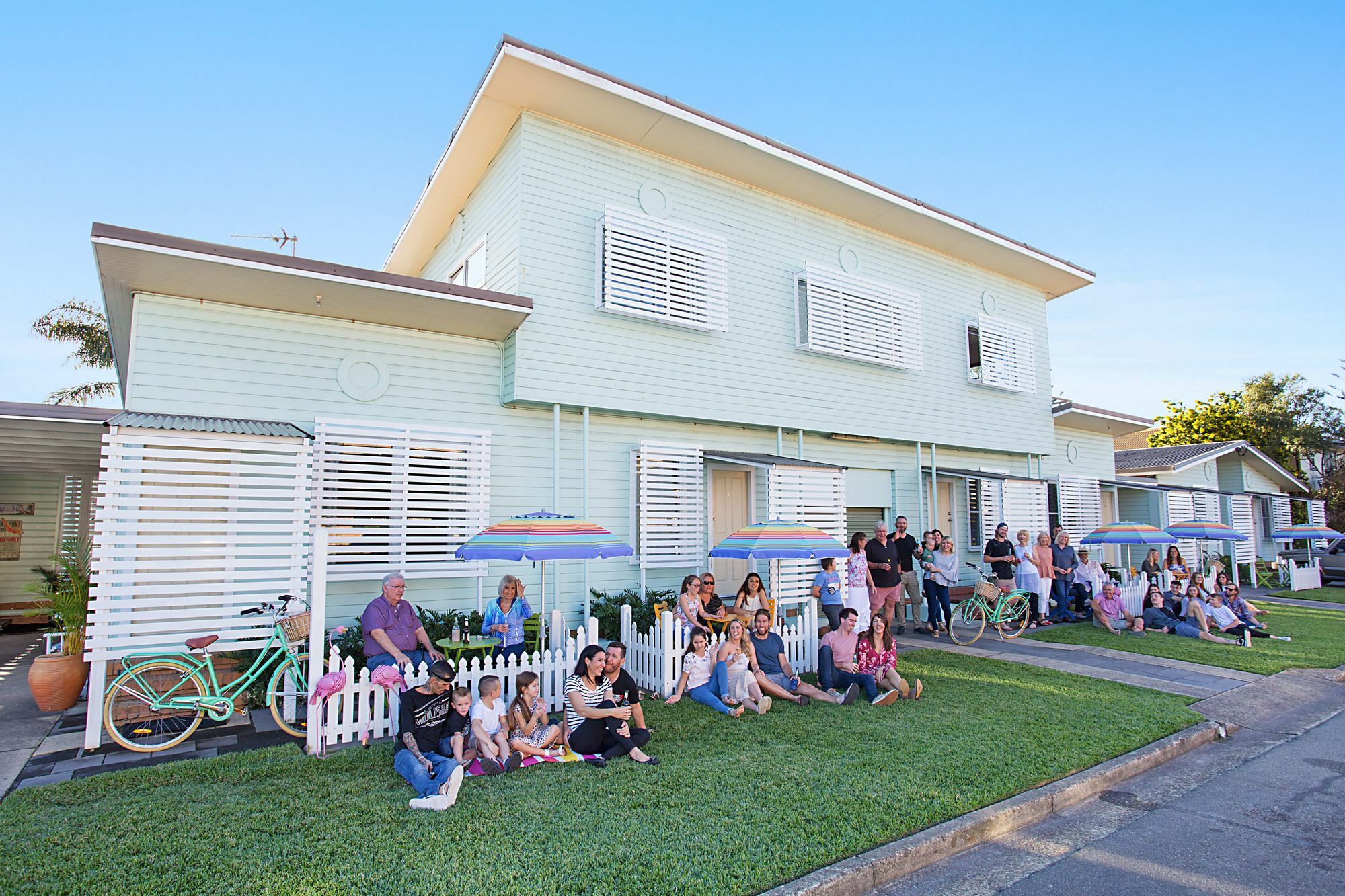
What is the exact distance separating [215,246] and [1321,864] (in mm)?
10473

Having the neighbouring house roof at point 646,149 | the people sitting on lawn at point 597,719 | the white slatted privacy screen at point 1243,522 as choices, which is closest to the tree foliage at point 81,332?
the neighbouring house roof at point 646,149

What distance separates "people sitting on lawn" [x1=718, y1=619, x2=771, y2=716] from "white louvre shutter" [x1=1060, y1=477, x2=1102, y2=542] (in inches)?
556

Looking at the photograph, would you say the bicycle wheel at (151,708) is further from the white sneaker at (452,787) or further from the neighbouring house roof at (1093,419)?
the neighbouring house roof at (1093,419)

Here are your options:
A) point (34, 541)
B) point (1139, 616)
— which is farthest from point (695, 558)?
point (34, 541)

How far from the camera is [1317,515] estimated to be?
30.1 m

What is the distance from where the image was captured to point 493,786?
552 cm

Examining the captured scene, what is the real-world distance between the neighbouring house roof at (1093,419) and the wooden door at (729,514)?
32.4 feet

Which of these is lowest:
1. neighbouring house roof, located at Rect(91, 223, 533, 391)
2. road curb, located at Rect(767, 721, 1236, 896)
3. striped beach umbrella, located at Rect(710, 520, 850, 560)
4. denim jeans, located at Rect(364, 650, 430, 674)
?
road curb, located at Rect(767, 721, 1236, 896)

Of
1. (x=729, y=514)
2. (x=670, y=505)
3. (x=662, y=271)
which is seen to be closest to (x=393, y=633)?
(x=670, y=505)

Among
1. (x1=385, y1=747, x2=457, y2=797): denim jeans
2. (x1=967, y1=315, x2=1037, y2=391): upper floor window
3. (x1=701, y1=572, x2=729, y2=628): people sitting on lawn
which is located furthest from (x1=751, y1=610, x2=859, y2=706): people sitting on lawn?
(x1=967, y1=315, x2=1037, y2=391): upper floor window

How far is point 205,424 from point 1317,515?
38814mm

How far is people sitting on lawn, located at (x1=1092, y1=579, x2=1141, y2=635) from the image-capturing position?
13414 millimetres

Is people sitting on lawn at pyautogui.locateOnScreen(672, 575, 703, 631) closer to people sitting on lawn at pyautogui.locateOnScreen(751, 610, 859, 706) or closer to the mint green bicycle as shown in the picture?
people sitting on lawn at pyautogui.locateOnScreen(751, 610, 859, 706)

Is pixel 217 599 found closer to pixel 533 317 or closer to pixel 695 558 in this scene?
pixel 533 317
